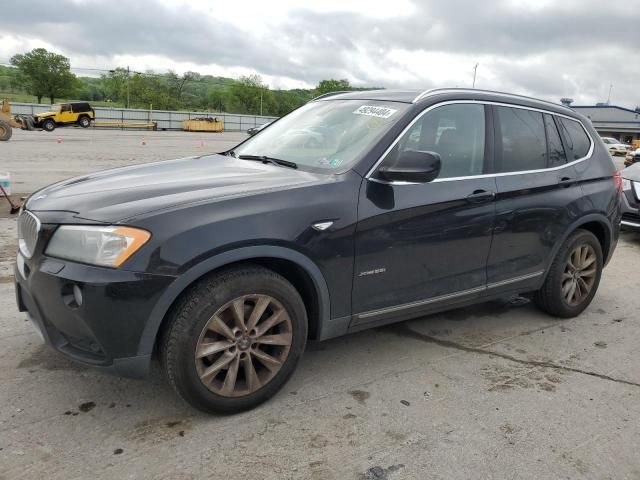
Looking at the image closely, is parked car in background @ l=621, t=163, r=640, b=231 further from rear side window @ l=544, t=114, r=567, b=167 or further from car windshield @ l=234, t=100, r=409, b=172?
car windshield @ l=234, t=100, r=409, b=172

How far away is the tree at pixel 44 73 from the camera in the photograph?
85.3 m

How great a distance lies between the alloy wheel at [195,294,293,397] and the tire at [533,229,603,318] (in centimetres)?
250

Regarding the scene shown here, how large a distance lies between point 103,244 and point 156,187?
581 millimetres

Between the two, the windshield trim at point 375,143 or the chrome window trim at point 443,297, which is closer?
the windshield trim at point 375,143

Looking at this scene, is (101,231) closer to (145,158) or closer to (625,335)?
(625,335)

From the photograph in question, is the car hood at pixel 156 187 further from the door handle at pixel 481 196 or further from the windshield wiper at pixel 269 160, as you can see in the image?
the door handle at pixel 481 196

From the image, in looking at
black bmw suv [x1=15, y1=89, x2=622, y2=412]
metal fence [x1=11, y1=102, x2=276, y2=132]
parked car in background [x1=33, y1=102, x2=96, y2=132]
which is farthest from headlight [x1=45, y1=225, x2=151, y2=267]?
metal fence [x1=11, y1=102, x2=276, y2=132]

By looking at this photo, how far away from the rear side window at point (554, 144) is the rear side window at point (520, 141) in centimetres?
7

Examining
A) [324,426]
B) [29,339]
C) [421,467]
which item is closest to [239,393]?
[324,426]

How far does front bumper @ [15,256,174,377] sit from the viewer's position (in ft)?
7.93

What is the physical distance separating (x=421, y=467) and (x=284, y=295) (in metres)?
1.07

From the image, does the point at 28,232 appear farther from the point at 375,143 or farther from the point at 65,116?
the point at 65,116

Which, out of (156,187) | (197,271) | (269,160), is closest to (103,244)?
(197,271)

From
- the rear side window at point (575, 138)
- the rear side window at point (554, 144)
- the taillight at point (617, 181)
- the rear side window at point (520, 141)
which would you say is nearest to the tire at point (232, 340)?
the rear side window at point (520, 141)
